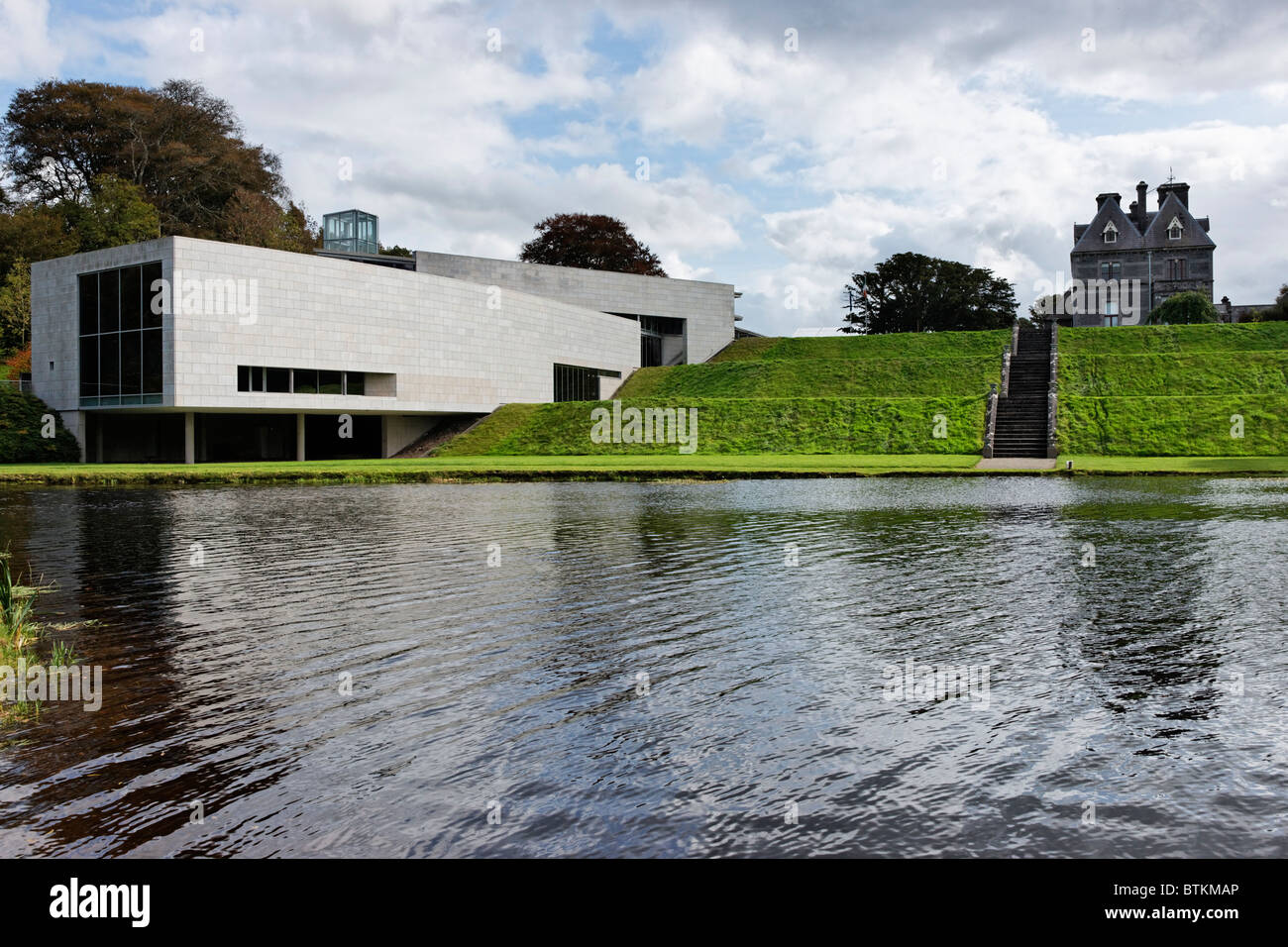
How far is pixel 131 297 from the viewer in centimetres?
4028

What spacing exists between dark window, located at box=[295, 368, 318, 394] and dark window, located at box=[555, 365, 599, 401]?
17059 millimetres

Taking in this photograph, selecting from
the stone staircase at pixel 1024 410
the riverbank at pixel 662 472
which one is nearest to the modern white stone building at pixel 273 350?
the riverbank at pixel 662 472

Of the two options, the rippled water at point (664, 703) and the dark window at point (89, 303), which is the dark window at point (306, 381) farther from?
the rippled water at point (664, 703)

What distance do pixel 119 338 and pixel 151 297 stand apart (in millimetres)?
2538

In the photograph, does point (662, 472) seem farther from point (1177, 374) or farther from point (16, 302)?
A: point (16, 302)

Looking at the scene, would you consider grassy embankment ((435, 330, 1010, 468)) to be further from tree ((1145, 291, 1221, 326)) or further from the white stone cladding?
tree ((1145, 291, 1221, 326))

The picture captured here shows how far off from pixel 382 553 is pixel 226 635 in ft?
15.7

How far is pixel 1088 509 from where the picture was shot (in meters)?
18.2

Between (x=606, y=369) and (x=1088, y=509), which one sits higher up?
(x=606, y=369)

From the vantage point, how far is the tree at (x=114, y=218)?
56375 millimetres

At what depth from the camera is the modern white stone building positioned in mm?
39562

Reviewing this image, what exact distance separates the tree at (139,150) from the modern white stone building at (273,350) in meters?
14.9
